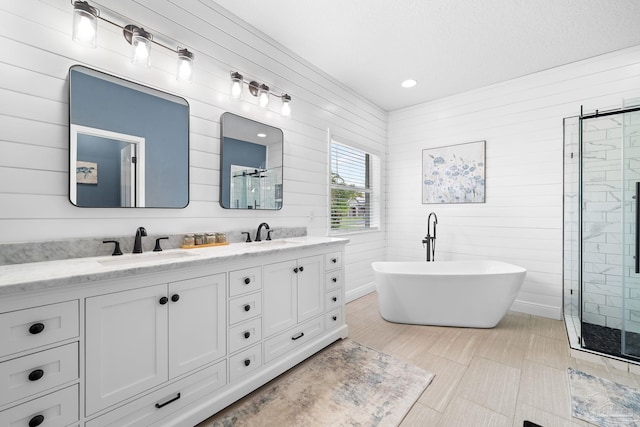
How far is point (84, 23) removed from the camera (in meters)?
1.56

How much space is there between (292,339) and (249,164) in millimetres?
1546

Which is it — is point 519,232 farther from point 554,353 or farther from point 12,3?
point 12,3

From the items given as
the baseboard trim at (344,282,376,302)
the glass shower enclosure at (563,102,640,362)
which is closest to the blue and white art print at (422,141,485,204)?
the glass shower enclosure at (563,102,640,362)

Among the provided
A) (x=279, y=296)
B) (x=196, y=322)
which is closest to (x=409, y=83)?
Answer: (x=279, y=296)

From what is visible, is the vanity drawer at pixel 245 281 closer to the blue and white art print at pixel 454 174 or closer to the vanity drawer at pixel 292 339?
the vanity drawer at pixel 292 339

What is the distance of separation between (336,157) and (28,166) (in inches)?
113

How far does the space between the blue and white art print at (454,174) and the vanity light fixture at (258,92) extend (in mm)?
2371

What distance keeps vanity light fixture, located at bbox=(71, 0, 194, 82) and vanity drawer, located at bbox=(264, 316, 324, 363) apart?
1996 millimetres

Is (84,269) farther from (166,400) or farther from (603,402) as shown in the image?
(603,402)

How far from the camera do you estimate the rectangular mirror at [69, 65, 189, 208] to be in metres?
1.64

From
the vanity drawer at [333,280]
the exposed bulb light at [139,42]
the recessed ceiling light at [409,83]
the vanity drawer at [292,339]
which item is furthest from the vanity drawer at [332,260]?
the recessed ceiling light at [409,83]

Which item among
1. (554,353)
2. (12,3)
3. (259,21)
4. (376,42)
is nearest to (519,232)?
(554,353)

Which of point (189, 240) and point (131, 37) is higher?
point (131, 37)

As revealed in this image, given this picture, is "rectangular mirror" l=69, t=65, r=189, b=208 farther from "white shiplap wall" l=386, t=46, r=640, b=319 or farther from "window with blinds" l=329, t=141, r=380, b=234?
"white shiplap wall" l=386, t=46, r=640, b=319
